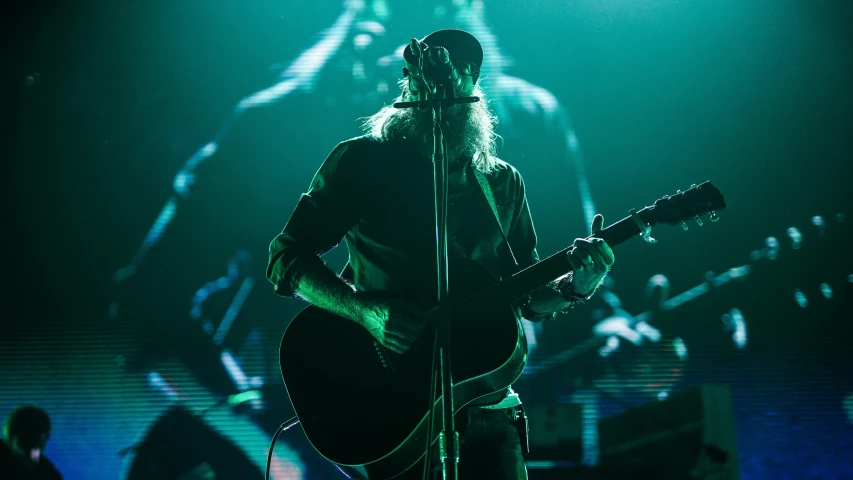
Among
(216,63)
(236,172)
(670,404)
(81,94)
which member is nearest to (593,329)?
(670,404)

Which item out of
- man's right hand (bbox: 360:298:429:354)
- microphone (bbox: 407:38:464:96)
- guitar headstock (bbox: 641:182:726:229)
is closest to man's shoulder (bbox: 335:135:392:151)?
microphone (bbox: 407:38:464:96)

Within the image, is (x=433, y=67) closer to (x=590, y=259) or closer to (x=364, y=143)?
(x=364, y=143)

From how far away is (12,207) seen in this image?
13.3 feet

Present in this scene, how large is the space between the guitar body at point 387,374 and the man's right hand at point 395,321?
0.28 ft

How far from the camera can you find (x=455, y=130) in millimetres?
2180

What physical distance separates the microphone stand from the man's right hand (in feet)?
0.71

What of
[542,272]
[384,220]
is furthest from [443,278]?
[384,220]

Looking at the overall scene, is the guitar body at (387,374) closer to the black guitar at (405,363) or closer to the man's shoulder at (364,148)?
the black guitar at (405,363)

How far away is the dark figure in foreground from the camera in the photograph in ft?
11.9

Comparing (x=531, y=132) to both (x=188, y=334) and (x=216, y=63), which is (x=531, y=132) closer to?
(x=216, y=63)

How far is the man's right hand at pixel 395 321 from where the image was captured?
1.61 m

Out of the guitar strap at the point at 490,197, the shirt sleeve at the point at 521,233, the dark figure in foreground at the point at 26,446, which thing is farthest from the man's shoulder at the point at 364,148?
the dark figure in foreground at the point at 26,446

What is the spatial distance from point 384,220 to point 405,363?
1.83 feet

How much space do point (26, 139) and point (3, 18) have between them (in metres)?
0.93
